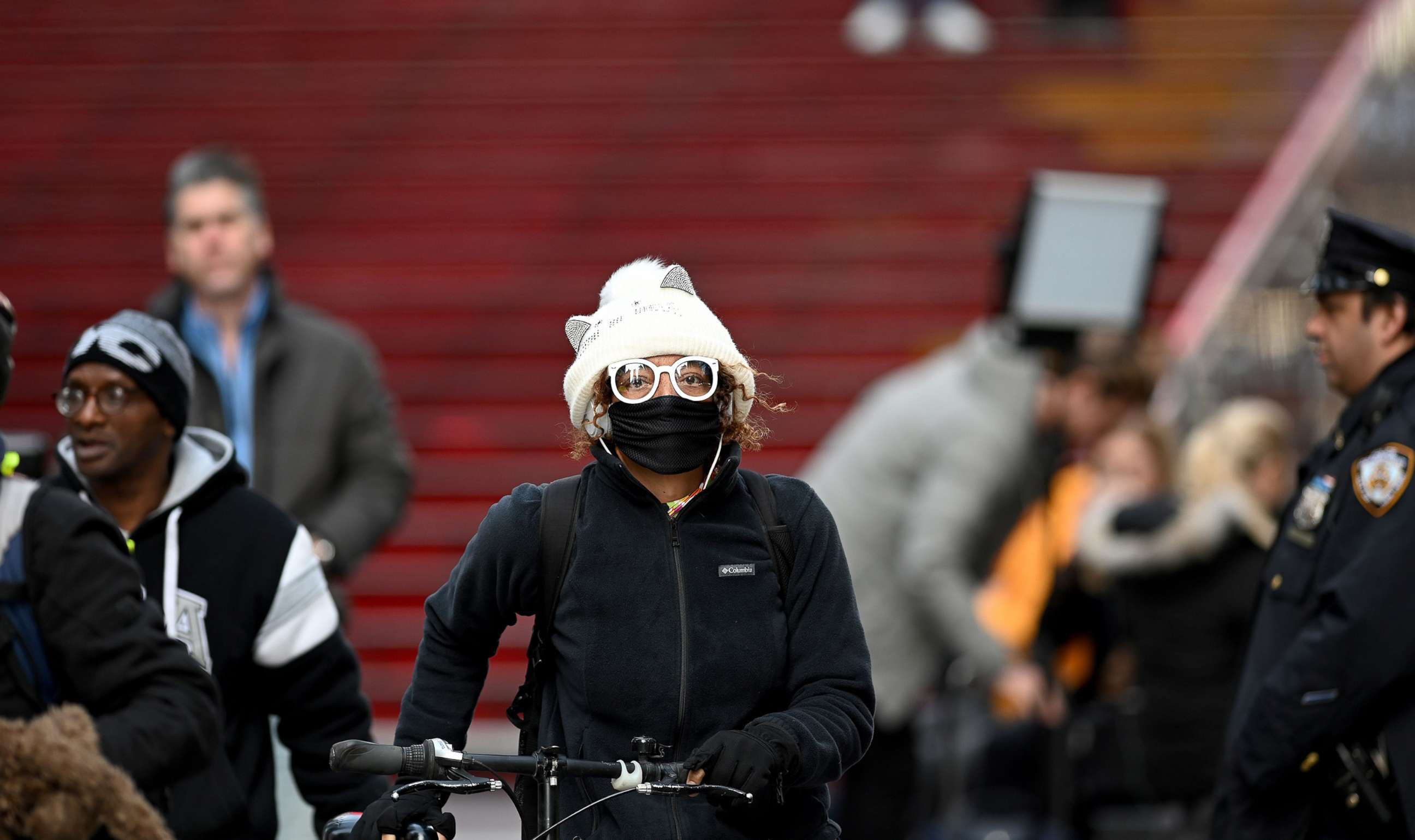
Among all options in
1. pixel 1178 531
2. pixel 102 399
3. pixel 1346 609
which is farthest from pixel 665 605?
pixel 1178 531

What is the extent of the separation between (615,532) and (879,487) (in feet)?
13.1

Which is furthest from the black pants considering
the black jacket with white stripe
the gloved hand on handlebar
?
the gloved hand on handlebar

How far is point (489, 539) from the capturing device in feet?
10.0

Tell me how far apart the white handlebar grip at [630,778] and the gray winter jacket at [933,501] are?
389 cm

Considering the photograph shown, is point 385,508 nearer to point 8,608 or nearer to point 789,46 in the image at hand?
point 8,608

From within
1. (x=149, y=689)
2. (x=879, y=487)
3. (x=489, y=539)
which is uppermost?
(x=489, y=539)

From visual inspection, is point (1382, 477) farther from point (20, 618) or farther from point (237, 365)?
point (237, 365)

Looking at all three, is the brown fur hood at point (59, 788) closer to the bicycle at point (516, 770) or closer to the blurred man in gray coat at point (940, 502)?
the bicycle at point (516, 770)

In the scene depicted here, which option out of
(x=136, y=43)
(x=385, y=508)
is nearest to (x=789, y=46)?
(x=136, y=43)

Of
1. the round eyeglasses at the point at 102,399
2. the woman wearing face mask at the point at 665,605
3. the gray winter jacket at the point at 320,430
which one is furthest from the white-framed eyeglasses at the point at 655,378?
the gray winter jacket at the point at 320,430

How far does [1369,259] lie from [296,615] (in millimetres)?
2387

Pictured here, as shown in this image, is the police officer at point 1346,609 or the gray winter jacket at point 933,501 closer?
the police officer at point 1346,609

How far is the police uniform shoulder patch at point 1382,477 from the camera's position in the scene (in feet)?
13.4

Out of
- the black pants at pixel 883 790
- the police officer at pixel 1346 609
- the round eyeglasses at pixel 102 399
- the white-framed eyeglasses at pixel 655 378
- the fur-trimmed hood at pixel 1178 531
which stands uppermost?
the white-framed eyeglasses at pixel 655 378
